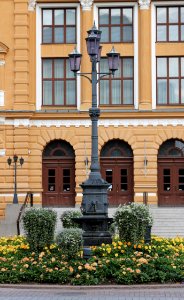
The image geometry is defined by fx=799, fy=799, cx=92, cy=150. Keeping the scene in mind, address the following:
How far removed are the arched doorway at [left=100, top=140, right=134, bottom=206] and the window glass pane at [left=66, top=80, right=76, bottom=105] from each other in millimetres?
3299

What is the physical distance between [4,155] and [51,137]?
295cm

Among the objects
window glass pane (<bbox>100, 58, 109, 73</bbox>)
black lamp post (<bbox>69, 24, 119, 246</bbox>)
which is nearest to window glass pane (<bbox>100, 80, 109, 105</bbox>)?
window glass pane (<bbox>100, 58, 109, 73</bbox>)

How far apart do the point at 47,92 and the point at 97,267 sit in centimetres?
2775

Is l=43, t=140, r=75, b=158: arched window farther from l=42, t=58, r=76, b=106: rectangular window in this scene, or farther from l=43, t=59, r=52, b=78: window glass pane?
l=43, t=59, r=52, b=78: window glass pane

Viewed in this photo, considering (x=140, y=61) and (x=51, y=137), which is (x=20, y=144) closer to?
(x=51, y=137)

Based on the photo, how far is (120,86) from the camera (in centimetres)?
4669

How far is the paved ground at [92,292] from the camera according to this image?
59.3 feet

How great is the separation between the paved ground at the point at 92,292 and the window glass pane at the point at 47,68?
93.5 ft

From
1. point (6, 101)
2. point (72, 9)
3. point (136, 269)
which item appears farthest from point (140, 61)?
point (136, 269)

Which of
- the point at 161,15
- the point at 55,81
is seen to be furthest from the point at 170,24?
the point at 55,81

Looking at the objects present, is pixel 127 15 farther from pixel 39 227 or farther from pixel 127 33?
pixel 39 227

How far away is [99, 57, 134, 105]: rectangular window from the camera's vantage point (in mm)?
46688

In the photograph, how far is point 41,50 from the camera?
46.9 meters

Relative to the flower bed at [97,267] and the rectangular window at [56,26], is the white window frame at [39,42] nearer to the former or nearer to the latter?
the rectangular window at [56,26]
